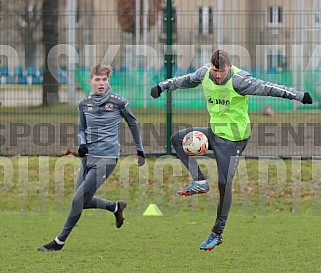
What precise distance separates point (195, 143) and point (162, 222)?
10.5 feet

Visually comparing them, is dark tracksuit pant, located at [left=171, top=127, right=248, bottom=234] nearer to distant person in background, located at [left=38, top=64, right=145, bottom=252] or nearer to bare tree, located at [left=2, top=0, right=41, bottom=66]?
distant person in background, located at [left=38, top=64, right=145, bottom=252]

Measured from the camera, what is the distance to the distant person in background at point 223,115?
9.57 m

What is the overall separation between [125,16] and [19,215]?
462 centimetres

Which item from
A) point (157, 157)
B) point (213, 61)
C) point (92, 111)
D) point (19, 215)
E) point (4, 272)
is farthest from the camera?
point (157, 157)

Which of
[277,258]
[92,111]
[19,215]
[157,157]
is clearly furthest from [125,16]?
[277,258]

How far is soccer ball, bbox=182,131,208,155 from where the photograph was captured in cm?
982

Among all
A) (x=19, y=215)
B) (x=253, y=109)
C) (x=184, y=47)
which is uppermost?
(x=184, y=47)

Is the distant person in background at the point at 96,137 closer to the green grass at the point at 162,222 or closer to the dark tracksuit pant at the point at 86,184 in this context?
the dark tracksuit pant at the point at 86,184

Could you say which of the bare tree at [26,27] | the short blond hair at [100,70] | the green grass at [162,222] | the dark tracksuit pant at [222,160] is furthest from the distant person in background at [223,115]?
the bare tree at [26,27]

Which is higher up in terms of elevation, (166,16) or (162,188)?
(166,16)

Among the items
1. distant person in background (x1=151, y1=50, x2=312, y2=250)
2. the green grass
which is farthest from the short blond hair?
the green grass

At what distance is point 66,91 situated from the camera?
16.6m

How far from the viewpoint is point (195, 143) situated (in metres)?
9.83

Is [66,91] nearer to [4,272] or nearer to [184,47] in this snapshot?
[184,47]
